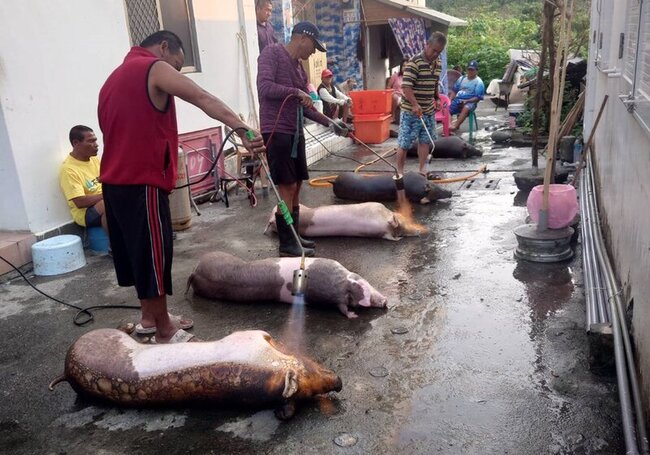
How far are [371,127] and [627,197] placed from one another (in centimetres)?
877

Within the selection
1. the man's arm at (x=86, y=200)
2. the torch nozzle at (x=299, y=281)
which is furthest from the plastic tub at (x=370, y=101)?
the torch nozzle at (x=299, y=281)

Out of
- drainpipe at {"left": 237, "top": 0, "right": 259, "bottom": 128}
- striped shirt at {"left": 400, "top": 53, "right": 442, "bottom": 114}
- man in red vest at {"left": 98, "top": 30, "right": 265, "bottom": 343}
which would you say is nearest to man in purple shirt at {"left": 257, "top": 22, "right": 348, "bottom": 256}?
man in red vest at {"left": 98, "top": 30, "right": 265, "bottom": 343}

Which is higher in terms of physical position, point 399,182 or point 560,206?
point 560,206

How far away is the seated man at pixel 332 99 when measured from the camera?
12312 mm

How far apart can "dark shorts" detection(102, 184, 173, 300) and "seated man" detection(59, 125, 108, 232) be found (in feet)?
7.82

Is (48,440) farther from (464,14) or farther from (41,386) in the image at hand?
(464,14)

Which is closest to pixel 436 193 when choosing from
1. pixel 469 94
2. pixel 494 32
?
pixel 469 94

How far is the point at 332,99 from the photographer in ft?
40.3

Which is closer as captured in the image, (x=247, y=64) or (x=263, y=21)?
(x=247, y=64)

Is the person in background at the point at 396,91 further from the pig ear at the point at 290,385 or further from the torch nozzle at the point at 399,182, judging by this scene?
the pig ear at the point at 290,385

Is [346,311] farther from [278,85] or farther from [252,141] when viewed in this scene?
[278,85]

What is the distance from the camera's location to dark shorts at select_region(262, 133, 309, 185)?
5801mm

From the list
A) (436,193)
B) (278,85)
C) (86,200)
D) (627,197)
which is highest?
(278,85)

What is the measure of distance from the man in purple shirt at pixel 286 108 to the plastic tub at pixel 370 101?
6344 millimetres
